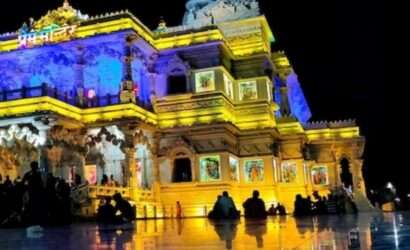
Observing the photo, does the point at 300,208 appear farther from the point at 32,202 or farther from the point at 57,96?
the point at 57,96

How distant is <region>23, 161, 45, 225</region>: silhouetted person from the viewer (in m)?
16.5

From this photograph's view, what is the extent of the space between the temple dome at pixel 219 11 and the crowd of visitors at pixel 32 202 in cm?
2433

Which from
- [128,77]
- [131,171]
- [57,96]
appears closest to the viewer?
[57,96]

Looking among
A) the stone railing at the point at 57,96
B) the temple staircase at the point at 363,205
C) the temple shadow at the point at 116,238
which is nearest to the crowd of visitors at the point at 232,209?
the temple shadow at the point at 116,238

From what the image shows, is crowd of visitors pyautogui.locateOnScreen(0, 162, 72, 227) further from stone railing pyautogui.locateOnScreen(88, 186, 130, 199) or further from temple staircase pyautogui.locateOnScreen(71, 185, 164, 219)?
stone railing pyautogui.locateOnScreen(88, 186, 130, 199)

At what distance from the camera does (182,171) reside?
1346 inches

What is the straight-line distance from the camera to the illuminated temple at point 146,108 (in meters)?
30.6

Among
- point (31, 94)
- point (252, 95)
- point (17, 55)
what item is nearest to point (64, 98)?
point (31, 94)

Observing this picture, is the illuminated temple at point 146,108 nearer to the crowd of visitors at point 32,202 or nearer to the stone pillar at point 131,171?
the stone pillar at point 131,171

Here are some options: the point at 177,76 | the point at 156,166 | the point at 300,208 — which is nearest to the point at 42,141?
the point at 156,166

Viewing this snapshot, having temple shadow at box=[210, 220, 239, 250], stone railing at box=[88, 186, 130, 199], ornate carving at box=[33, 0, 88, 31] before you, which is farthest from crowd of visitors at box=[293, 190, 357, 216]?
ornate carving at box=[33, 0, 88, 31]

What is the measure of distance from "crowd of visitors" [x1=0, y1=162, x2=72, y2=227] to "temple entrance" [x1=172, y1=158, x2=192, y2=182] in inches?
631

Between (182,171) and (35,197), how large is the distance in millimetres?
17906

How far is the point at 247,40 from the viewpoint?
39.2 m
